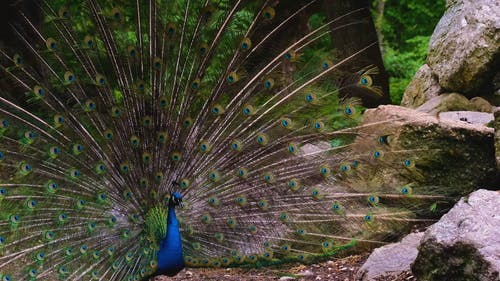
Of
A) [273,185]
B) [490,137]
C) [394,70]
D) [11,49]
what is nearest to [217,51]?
[273,185]

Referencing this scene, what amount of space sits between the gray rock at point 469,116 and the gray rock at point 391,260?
1480 mm

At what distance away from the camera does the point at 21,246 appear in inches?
188

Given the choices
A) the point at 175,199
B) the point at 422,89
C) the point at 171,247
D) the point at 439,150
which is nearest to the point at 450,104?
the point at 422,89

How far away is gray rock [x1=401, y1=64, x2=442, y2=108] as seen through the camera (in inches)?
281

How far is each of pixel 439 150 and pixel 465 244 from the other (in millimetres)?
2076

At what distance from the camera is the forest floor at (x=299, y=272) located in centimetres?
512


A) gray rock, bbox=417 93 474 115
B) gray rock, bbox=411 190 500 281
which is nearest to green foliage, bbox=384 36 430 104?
gray rock, bbox=417 93 474 115

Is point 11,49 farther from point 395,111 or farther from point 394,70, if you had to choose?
point 394,70

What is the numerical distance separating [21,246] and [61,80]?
1208 millimetres

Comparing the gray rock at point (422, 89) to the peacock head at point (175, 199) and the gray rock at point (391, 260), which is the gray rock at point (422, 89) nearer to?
the gray rock at point (391, 260)

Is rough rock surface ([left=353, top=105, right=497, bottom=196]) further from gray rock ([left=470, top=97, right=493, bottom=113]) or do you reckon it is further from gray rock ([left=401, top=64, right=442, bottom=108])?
Result: gray rock ([left=401, top=64, right=442, bottom=108])

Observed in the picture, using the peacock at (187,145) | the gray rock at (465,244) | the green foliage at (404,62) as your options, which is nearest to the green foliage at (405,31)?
the green foliage at (404,62)

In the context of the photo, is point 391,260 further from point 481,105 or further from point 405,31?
point 405,31

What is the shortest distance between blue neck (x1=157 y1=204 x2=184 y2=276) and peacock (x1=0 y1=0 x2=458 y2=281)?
1 cm
